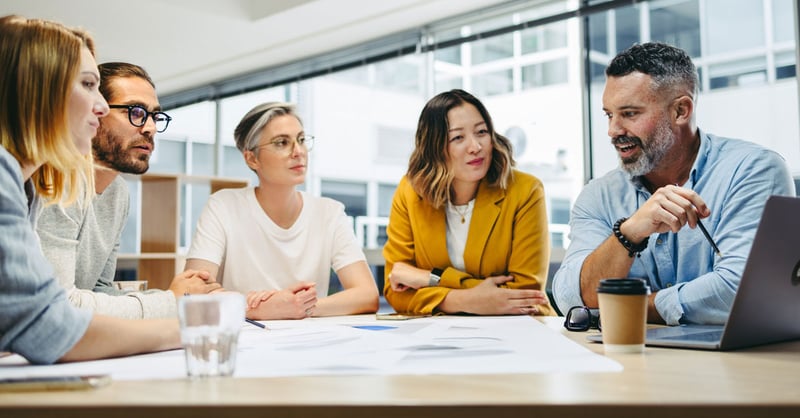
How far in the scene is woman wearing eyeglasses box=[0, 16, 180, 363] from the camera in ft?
3.05

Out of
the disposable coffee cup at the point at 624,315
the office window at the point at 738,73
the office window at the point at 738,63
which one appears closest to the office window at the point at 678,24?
the office window at the point at 738,63

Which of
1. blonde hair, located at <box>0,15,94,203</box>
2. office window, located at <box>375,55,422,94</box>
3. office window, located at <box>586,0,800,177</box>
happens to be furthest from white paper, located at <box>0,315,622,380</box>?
office window, located at <box>375,55,422,94</box>

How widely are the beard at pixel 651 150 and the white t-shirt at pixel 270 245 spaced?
1024mm

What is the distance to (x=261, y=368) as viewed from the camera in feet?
3.04

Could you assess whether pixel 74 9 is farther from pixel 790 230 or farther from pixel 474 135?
pixel 790 230

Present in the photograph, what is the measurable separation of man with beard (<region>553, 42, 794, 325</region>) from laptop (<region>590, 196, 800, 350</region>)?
0.33m

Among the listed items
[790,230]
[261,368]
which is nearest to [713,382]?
[790,230]

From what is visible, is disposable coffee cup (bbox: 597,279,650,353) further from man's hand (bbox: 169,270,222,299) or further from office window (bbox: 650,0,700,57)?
office window (bbox: 650,0,700,57)

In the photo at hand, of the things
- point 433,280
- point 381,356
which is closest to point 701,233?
point 433,280

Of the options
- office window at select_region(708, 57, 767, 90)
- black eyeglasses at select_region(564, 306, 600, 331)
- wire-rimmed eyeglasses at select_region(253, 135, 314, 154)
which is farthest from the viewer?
office window at select_region(708, 57, 767, 90)

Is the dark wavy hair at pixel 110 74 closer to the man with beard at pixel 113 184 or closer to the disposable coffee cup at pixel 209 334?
the man with beard at pixel 113 184

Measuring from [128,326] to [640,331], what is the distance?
30.0 inches

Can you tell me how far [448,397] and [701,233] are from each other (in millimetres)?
1298

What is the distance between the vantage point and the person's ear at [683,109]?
77.7 inches
